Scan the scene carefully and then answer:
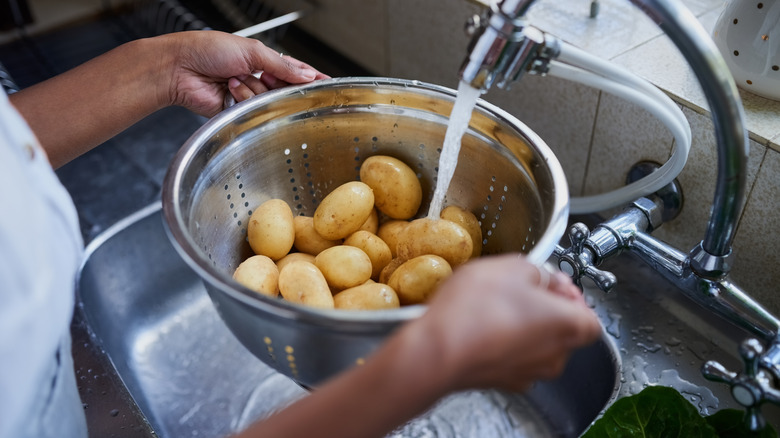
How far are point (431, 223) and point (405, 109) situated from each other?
5.2 inches

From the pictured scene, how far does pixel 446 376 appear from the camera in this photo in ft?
1.16

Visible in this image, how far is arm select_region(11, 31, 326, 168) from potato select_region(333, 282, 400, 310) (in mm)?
251

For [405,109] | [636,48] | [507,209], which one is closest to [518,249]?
[507,209]

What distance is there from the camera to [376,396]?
1.17ft

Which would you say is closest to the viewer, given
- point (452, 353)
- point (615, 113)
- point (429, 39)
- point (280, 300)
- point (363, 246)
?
point (452, 353)

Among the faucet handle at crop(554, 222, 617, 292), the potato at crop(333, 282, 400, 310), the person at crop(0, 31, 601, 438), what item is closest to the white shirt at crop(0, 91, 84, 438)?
the person at crop(0, 31, 601, 438)

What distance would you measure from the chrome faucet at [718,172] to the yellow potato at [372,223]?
0.22 meters

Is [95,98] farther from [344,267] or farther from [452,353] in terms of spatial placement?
[452,353]

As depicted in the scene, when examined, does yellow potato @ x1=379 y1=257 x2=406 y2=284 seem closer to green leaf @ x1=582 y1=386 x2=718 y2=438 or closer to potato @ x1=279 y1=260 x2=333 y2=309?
potato @ x1=279 y1=260 x2=333 y2=309

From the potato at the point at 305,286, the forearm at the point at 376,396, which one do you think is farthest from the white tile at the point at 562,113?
the forearm at the point at 376,396

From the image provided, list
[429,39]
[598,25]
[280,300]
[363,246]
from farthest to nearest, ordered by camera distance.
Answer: [429,39] → [598,25] → [363,246] → [280,300]

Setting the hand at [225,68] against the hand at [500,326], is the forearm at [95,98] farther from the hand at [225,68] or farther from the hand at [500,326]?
the hand at [500,326]

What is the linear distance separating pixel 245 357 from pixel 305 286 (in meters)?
0.35

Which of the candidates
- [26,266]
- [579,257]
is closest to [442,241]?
[579,257]
